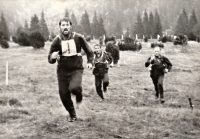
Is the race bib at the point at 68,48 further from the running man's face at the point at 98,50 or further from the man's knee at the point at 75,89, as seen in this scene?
the running man's face at the point at 98,50

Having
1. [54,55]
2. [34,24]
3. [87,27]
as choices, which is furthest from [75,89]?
[87,27]

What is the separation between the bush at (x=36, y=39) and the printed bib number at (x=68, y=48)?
2487 centimetres

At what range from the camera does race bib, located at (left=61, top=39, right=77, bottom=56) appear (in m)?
5.76

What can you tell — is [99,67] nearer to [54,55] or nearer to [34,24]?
[54,55]

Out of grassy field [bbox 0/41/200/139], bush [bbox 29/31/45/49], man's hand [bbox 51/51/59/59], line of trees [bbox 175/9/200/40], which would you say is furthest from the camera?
bush [bbox 29/31/45/49]

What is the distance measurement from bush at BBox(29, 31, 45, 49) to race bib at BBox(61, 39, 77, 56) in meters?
24.9

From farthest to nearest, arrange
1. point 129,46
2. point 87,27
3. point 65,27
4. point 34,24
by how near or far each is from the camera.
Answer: point 87,27 → point 34,24 → point 129,46 → point 65,27

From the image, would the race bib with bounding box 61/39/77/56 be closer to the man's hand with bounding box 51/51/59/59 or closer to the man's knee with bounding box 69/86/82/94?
the man's hand with bounding box 51/51/59/59

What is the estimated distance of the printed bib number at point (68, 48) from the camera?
5.76 meters

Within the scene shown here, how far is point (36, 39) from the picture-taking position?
29.9 metres

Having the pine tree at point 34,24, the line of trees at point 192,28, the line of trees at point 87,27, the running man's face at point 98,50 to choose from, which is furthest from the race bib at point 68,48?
the line of trees at point 87,27

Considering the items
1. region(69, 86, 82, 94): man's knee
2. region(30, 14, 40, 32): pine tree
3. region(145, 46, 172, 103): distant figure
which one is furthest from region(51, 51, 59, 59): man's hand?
region(30, 14, 40, 32): pine tree

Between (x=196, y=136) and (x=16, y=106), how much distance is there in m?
4.78

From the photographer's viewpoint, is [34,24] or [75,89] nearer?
[75,89]
